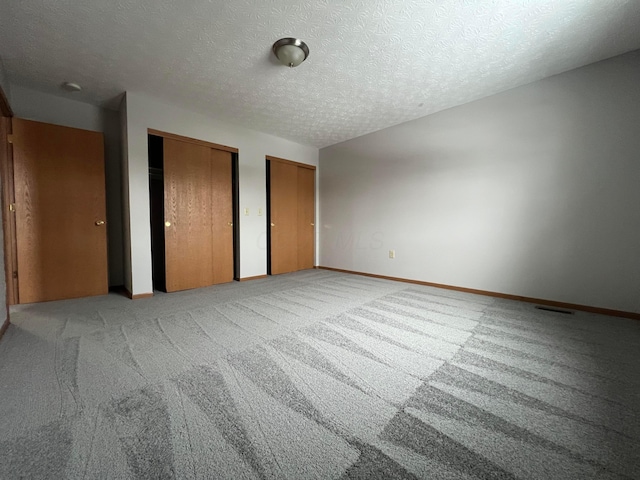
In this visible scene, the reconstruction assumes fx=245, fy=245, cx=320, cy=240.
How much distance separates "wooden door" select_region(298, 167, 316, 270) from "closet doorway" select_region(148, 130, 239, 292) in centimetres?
132

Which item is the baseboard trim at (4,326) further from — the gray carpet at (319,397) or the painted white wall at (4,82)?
the painted white wall at (4,82)

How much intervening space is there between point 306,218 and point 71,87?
3562 millimetres

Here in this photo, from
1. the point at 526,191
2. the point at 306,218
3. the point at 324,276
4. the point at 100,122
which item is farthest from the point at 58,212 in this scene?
the point at 526,191

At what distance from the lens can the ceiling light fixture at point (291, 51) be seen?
6.68ft

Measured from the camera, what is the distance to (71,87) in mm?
2703

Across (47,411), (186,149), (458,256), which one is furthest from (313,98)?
(47,411)

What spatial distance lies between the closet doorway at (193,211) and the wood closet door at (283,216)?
27.5 inches

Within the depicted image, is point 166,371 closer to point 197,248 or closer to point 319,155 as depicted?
point 197,248

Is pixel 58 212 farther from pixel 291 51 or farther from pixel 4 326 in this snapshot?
pixel 291 51

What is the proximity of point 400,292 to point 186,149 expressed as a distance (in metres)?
3.45

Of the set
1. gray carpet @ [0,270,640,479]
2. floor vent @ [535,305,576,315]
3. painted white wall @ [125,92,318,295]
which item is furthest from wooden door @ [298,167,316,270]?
floor vent @ [535,305,576,315]

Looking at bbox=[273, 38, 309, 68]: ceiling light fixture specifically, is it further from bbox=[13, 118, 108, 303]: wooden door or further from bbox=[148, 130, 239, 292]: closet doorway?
bbox=[13, 118, 108, 303]: wooden door

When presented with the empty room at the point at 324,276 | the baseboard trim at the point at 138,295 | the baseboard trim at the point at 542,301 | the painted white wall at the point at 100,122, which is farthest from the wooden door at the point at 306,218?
the painted white wall at the point at 100,122

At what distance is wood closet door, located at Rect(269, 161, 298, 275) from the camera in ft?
14.4
